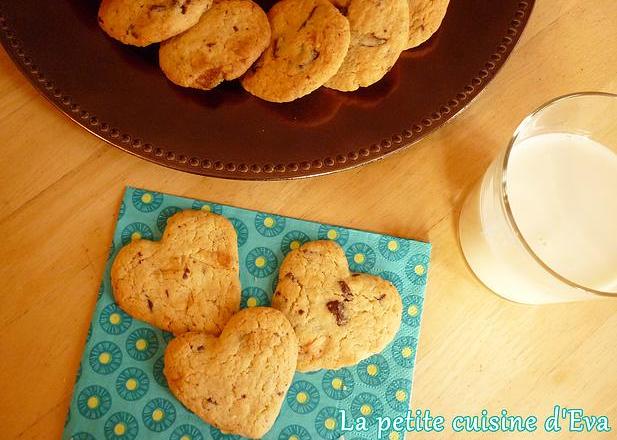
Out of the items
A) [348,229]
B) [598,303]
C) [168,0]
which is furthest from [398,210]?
[168,0]

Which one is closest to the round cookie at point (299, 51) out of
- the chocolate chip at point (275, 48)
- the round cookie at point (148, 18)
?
the chocolate chip at point (275, 48)

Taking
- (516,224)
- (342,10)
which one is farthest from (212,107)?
(516,224)

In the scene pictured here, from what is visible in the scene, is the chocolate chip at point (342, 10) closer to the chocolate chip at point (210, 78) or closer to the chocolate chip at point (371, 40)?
the chocolate chip at point (371, 40)

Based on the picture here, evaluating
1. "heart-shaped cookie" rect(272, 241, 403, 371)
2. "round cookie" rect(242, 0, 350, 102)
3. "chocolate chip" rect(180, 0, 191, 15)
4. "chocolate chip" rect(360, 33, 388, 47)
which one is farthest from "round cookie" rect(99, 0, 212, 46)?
"heart-shaped cookie" rect(272, 241, 403, 371)

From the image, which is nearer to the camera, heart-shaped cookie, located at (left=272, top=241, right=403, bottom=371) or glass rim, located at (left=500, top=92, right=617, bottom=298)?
glass rim, located at (left=500, top=92, right=617, bottom=298)

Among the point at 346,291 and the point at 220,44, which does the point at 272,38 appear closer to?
the point at 220,44

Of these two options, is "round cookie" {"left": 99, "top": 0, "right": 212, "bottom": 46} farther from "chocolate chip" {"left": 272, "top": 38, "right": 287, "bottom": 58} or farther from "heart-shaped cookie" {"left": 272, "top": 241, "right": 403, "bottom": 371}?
"heart-shaped cookie" {"left": 272, "top": 241, "right": 403, "bottom": 371}
